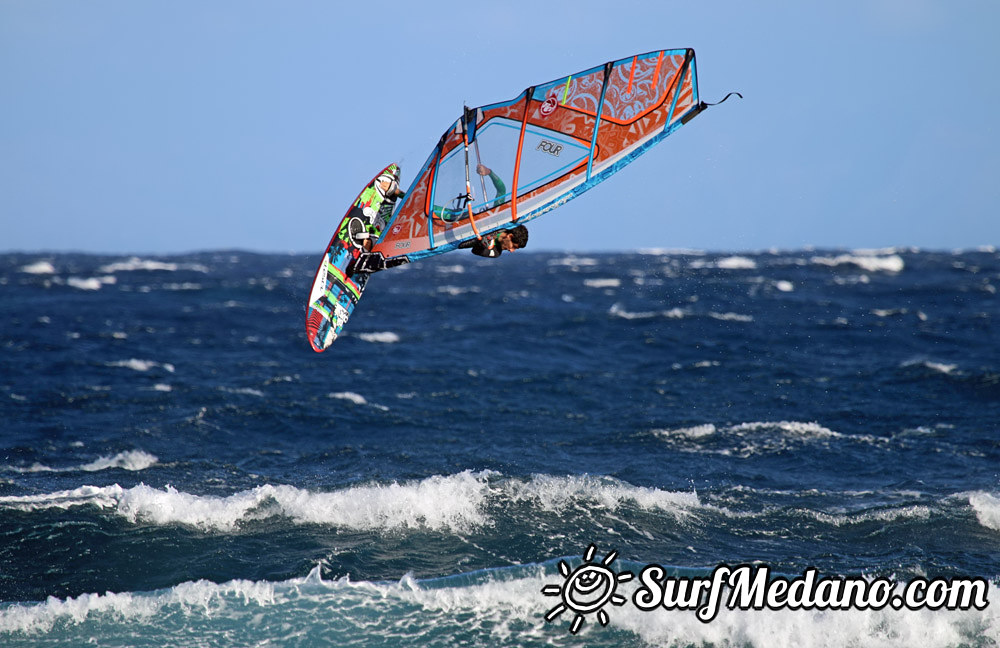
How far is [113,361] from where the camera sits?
2073 centimetres

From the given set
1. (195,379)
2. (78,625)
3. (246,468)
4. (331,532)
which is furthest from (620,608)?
(195,379)

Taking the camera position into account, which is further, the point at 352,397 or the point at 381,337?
the point at 381,337

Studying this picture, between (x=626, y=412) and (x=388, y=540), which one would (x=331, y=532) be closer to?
(x=388, y=540)

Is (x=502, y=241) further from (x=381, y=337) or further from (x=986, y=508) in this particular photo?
(x=381, y=337)

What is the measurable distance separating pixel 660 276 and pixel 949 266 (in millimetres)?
17184

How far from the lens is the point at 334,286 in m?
11.3

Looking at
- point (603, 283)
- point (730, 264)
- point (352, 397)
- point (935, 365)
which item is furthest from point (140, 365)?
point (730, 264)

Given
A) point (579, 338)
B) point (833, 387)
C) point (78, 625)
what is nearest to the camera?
point (78, 625)

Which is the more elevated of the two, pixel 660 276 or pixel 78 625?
pixel 660 276

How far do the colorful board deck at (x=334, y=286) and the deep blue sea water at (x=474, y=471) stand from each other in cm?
241

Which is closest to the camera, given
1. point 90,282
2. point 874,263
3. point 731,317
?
point 731,317

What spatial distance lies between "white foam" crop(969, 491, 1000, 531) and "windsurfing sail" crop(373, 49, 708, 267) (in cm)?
674

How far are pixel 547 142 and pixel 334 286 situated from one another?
3.70 meters

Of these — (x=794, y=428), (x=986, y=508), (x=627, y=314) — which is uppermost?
(x=627, y=314)
